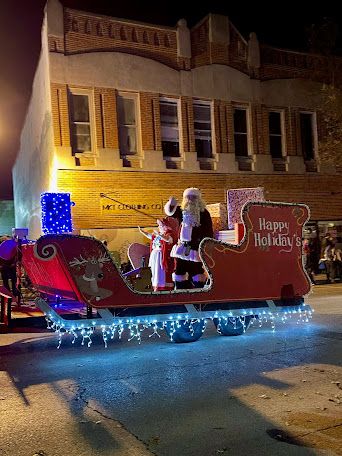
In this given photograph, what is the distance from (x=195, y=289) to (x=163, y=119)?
12.2 m

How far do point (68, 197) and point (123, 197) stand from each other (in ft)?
7.27

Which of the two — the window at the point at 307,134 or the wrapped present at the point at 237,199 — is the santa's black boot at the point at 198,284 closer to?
the wrapped present at the point at 237,199

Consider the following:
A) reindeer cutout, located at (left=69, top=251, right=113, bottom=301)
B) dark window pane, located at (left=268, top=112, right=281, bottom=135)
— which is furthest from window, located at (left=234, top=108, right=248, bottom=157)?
reindeer cutout, located at (left=69, top=251, right=113, bottom=301)

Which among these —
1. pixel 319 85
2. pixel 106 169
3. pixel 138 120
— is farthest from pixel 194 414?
pixel 319 85

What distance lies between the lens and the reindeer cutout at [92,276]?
19.7 feet

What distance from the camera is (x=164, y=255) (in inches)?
324

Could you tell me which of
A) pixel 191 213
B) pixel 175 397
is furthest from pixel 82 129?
pixel 175 397

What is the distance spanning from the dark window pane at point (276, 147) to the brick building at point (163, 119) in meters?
0.04

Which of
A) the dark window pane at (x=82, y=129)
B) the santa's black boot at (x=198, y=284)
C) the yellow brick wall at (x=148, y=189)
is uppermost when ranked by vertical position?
the dark window pane at (x=82, y=129)

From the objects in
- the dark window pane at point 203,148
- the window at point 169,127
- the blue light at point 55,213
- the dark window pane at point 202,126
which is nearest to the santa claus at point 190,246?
the blue light at point 55,213

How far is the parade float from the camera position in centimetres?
604

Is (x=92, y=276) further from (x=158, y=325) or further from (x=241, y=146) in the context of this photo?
(x=241, y=146)

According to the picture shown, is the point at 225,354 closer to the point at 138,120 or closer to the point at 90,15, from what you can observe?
the point at 138,120

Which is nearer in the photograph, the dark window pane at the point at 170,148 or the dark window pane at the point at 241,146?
the dark window pane at the point at 170,148
